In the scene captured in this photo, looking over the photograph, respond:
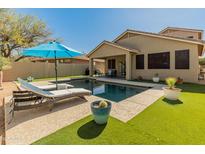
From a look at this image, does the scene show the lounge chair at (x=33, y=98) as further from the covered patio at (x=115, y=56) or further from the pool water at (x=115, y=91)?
the covered patio at (x=115, y=56)

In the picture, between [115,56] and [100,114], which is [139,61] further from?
[100,114]

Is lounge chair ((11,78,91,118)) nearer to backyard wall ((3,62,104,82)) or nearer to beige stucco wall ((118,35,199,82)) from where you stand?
beige stucco wall ((118,35,199,82))

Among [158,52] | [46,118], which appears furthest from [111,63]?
[46,118]

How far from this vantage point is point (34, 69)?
1917 centimetres

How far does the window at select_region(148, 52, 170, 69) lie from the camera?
13.7 m

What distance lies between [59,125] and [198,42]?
13220 mm

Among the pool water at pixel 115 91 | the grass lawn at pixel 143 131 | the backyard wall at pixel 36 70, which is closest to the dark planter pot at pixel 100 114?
the grass lawn at pixel 143 131

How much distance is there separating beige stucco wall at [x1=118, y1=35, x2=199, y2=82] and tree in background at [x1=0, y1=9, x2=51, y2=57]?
16575mm

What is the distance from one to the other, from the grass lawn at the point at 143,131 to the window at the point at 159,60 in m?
9.87

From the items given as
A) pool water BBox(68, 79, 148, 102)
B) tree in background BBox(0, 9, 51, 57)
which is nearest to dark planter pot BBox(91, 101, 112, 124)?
pool water BBox(68, 79, 148, 102)

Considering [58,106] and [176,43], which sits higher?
[176,43]
